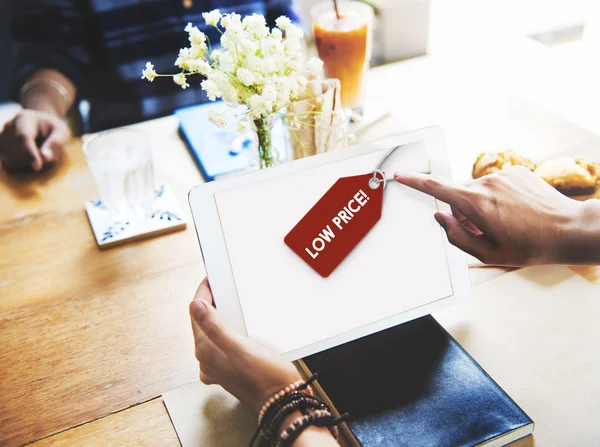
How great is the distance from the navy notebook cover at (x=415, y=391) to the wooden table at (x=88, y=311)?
212mm

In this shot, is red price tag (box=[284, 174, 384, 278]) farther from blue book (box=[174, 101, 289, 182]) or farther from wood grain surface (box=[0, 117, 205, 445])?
blue book (box=[174, 101, 289, 182])

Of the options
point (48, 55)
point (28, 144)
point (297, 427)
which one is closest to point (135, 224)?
point (28, 144)

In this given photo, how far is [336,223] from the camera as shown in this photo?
0.75m

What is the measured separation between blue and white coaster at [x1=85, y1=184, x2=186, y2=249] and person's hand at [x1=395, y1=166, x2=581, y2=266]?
1.61ft

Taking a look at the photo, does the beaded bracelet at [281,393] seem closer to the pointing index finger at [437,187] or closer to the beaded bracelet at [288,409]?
the beaded bracelet at [288,409]

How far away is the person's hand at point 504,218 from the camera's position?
29.6 inches

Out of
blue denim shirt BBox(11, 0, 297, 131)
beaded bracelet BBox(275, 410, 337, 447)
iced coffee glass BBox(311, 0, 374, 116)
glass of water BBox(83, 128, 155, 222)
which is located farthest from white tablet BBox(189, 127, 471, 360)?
blue denim shirt BBox(11, 0, 297, 131)

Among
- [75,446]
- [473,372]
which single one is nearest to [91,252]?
[75,446]

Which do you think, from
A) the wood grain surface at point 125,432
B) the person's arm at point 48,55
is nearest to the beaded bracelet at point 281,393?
the wood grain surface at point 125,432

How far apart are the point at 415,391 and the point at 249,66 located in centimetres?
52

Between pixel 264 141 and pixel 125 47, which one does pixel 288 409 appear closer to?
pixel 264 141

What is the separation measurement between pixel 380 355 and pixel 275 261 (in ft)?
0.63

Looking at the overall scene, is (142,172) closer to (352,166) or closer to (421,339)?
(352,166)

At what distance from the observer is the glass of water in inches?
39.4
